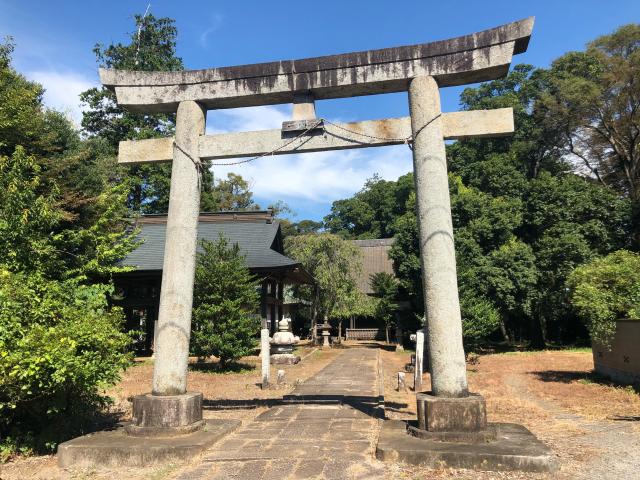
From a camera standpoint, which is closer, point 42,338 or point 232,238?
point 42,338

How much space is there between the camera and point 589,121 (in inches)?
985

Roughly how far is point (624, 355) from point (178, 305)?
10133 mm

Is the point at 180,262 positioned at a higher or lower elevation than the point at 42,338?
higher

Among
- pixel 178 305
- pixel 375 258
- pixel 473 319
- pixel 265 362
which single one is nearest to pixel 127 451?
pixel 178 305

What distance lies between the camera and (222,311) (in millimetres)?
13547

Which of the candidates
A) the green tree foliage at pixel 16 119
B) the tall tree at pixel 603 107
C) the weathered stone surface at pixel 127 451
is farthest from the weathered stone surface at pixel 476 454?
the tall tree at pixel 603 107

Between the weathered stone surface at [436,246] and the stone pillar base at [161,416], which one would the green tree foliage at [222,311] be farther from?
the weathered stone surface at [436,246]

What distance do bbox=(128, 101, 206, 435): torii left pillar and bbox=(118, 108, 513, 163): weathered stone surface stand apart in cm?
29

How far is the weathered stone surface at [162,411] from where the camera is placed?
5.45 m

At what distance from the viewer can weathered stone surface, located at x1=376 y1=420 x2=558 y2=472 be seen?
4.37 metres

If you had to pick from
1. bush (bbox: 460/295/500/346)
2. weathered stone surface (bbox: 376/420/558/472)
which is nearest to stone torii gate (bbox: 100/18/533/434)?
weathered stone surface (bbox: 376/420/558/472)

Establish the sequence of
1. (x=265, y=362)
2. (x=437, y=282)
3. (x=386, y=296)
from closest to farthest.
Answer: (x=437, y=282)
(x=265, y=362)
(x=386, y=296)

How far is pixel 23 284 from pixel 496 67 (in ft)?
21.4

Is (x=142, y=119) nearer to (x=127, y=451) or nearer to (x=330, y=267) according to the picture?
(x=330, y=267)
